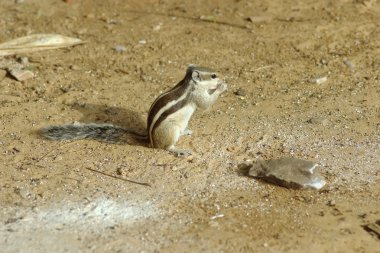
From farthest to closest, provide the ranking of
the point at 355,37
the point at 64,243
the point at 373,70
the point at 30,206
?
the point at 355,37 < the point at 373,70 < the point at 30,206 < the point at 64,243

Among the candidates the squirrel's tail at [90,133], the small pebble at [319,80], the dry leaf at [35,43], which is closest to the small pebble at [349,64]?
the small pebble at [319,80]

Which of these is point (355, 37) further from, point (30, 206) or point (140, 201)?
point (30, 206)

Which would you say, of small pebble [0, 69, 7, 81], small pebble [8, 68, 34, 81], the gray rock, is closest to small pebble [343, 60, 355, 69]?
the gray rock

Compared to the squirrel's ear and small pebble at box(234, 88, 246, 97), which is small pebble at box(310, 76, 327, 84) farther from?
the squirrel's ear

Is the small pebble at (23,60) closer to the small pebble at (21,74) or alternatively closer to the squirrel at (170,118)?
the small pebble at (21,74)

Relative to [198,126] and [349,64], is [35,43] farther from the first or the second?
[349,64]

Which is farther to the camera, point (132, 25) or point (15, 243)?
point (132, 25)

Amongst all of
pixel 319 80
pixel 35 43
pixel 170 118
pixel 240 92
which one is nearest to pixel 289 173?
pixel 170 118

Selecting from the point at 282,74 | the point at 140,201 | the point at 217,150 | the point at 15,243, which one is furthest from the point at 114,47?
the point at 15,243
